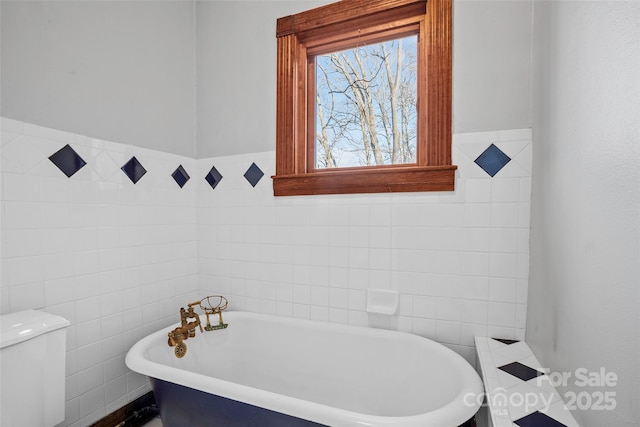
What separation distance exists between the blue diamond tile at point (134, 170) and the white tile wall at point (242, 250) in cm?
4

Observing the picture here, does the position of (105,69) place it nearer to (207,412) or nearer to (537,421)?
(207,412)

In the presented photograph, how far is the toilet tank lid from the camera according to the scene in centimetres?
107

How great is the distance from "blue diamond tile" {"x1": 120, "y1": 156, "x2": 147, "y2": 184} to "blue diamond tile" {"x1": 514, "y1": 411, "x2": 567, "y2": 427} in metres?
2.02

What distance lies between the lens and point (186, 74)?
6.86 feet

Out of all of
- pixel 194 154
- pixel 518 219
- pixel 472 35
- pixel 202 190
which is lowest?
pixel 518 219

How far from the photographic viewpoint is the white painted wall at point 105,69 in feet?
4.35

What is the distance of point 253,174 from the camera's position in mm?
1980

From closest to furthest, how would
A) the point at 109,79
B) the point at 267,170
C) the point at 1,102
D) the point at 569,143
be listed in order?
the point at 569,143 → the point at 1,102 → the point at 109,79 → the point at 267,170

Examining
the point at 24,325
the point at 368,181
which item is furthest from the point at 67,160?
the point at 368,181

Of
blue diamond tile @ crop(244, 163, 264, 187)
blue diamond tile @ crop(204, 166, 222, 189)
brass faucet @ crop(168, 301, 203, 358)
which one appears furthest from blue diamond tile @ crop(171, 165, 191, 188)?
brass faucet @ crop(168, 301, 203, 358)

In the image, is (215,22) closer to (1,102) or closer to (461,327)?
(1,102)

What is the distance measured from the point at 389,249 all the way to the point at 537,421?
2.97 ft

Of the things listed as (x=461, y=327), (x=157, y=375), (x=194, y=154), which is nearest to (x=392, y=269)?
(x=461, y=327)

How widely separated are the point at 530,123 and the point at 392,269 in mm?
956
